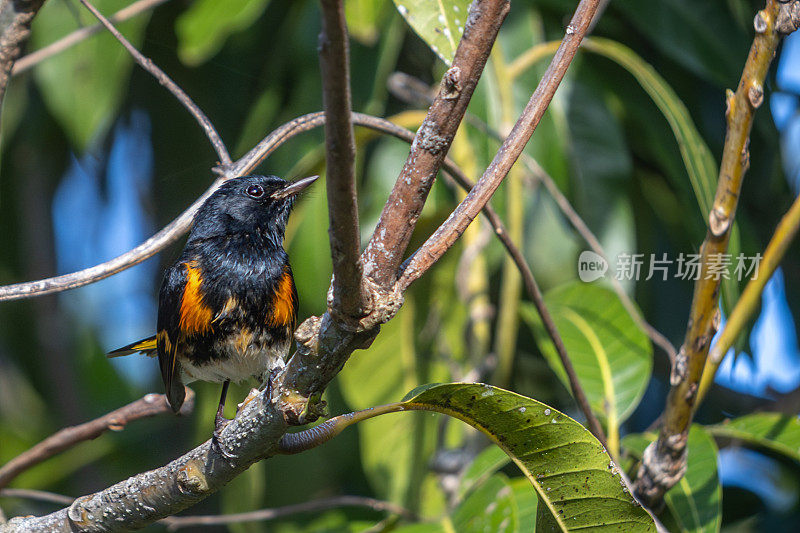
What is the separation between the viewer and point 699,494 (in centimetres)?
204

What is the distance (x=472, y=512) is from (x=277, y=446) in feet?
3.04

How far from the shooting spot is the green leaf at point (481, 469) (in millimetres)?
2311

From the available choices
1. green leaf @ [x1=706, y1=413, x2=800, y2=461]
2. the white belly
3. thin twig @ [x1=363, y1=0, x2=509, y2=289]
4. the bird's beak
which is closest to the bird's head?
the bird's beak

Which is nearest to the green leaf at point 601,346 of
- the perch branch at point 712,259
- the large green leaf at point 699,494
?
the large green leaf at point 699,494

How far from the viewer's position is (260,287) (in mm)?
2059

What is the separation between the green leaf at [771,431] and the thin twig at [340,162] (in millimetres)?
1524

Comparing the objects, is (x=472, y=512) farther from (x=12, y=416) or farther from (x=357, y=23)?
(x=12, y=416)

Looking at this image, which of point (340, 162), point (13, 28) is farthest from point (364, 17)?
point (340, 162)

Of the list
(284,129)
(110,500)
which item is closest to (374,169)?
(284,129)

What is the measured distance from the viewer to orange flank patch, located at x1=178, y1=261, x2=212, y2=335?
2.04 m

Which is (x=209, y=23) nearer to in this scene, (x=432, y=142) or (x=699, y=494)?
(x=432, y=142)

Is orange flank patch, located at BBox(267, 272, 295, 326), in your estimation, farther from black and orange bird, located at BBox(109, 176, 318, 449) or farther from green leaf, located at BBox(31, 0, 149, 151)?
green leaf, located at BBox(31, 0, 149, 151)

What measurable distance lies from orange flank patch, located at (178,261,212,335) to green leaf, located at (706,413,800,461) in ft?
4.70

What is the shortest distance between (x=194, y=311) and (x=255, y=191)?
1.54ft
